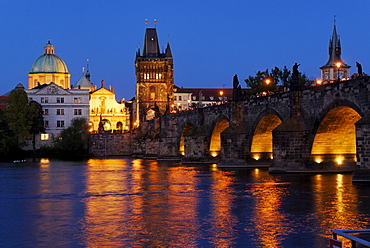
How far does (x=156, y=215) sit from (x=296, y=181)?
15.5 metres

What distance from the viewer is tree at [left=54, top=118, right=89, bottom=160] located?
104 meters

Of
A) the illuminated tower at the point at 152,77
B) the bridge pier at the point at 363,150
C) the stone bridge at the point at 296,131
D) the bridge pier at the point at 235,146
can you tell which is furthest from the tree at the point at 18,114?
the bridge pier at the point at 363,150

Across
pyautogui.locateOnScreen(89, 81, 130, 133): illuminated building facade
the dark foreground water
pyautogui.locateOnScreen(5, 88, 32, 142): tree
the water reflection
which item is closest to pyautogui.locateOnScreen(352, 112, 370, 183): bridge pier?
the dark foreground water

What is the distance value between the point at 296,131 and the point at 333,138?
2572 mm

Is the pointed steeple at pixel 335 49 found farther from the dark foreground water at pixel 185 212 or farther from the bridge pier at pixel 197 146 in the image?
the dark foreground water at pixel 185 212

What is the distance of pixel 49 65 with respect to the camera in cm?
15138

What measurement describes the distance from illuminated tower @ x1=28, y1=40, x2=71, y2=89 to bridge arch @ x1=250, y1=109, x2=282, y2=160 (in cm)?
10056

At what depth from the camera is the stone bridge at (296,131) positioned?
128ft

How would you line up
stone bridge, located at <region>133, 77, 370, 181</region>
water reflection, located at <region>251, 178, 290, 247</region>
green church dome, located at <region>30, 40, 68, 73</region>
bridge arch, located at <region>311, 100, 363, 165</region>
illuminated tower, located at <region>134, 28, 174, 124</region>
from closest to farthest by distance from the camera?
water reflection, located at <region>251, 178, 290, 247</region>, stone bridge, located at <region>133, 77, 370, 181</region>, bridge arch, located at <region>311, 100, 363, 165</region>, illuminated tower, located at <region>134, 28, 174, 124</region>, green church dome, located at <region>30, 40, 68, 73</region>

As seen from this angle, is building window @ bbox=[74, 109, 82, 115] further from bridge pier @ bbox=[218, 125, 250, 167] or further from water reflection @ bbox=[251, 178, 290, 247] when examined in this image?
water reflection @ bbox=[251, 178, 290, 247]

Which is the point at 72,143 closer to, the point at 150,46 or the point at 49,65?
the point at 49,65

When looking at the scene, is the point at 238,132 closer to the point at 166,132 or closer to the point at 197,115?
the point at 197,115

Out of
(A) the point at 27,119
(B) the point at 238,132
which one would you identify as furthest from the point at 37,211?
(A) the point at 27,119

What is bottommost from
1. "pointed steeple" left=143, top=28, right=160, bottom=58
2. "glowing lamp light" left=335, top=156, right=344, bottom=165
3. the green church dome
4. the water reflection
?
the water reflection
